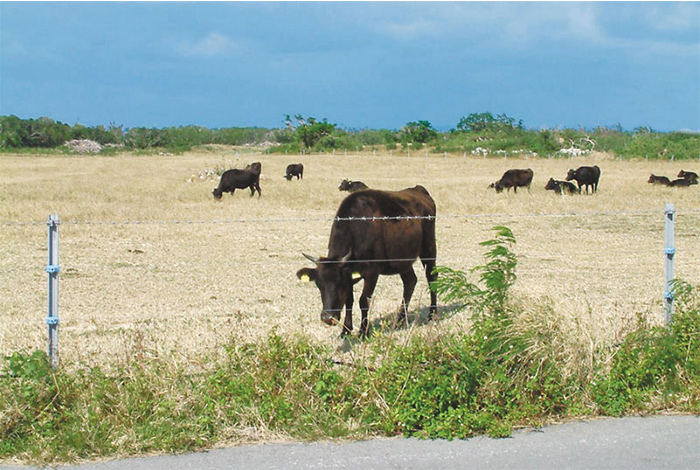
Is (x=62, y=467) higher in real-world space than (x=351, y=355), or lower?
lower

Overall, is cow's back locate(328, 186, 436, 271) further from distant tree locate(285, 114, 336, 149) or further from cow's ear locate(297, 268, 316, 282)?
distant tree locate(285, 114, 336, 149)

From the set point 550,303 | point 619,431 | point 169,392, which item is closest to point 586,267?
point 550,303

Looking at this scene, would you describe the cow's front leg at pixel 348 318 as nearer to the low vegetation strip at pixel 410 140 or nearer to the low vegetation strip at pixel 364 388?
the low vegetation strip at pixel 364 388

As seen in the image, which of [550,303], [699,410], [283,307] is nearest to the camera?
[699,410]

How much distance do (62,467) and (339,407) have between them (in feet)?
6.13

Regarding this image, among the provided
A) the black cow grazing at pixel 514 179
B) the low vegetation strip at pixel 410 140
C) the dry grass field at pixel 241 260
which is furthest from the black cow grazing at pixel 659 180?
the low vegetation strip at pixel 410 140

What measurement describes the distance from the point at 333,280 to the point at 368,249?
30.5 inches

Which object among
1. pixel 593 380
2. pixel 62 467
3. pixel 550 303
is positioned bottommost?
pixel 62 467

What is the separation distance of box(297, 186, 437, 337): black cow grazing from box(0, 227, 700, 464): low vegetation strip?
171 centimetres

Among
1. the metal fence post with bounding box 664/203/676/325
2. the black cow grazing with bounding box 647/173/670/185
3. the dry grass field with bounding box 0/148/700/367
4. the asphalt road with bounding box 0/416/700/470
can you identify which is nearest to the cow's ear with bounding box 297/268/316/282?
the dry grass field with bounding box 0/148/700/367

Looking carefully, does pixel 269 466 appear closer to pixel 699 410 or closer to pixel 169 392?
pixel 169 392

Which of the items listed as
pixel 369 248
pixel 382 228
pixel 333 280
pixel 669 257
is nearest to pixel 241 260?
pixel 382 228

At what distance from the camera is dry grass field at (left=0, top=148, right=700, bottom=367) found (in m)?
7.69

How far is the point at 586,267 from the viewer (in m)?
12.9
